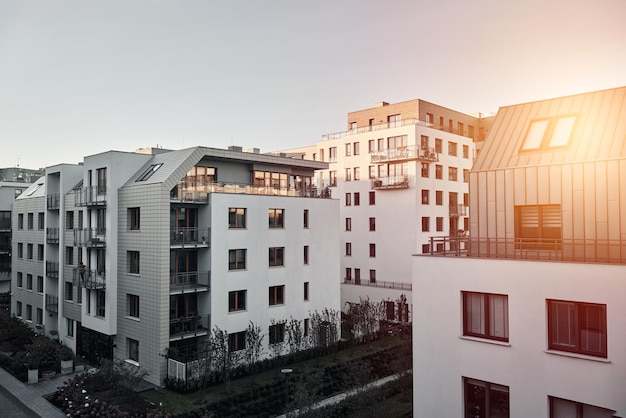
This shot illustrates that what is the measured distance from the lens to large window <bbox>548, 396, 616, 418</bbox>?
12.2 meters

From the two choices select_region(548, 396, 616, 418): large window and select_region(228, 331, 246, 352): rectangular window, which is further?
select_region(228, 331, 246, 352): rectangular window

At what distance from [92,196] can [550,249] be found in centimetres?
2483

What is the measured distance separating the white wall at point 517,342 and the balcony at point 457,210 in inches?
1265

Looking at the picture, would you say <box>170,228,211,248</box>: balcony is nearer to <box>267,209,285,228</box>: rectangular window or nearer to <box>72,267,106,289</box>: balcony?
<box>267,209,285,228</box>: rectangular window

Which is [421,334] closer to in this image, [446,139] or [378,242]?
[378,242]

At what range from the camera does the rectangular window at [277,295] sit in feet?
98.1

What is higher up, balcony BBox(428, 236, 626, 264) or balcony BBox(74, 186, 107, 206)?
balcony BBox(74, 186, 107, 206)

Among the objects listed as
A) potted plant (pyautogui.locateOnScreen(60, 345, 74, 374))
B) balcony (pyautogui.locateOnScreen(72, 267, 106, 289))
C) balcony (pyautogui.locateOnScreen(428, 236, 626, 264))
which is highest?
balcony (pyautogui.locateOnScreen(428, 236, 626, 264))

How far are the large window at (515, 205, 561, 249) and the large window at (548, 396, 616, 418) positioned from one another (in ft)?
14.6

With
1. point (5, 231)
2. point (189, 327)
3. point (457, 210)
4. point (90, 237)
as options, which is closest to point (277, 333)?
point (189, 327)

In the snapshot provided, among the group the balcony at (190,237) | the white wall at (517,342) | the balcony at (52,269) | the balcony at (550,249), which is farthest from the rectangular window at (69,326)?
the balcony at (550,249)

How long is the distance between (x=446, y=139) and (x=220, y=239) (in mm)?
27220

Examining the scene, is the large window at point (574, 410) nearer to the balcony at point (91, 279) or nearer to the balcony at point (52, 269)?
the balcony at point (91, 279)

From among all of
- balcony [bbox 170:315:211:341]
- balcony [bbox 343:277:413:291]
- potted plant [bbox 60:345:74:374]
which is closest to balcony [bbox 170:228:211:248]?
balcony [bbox 170:315:211:341]
